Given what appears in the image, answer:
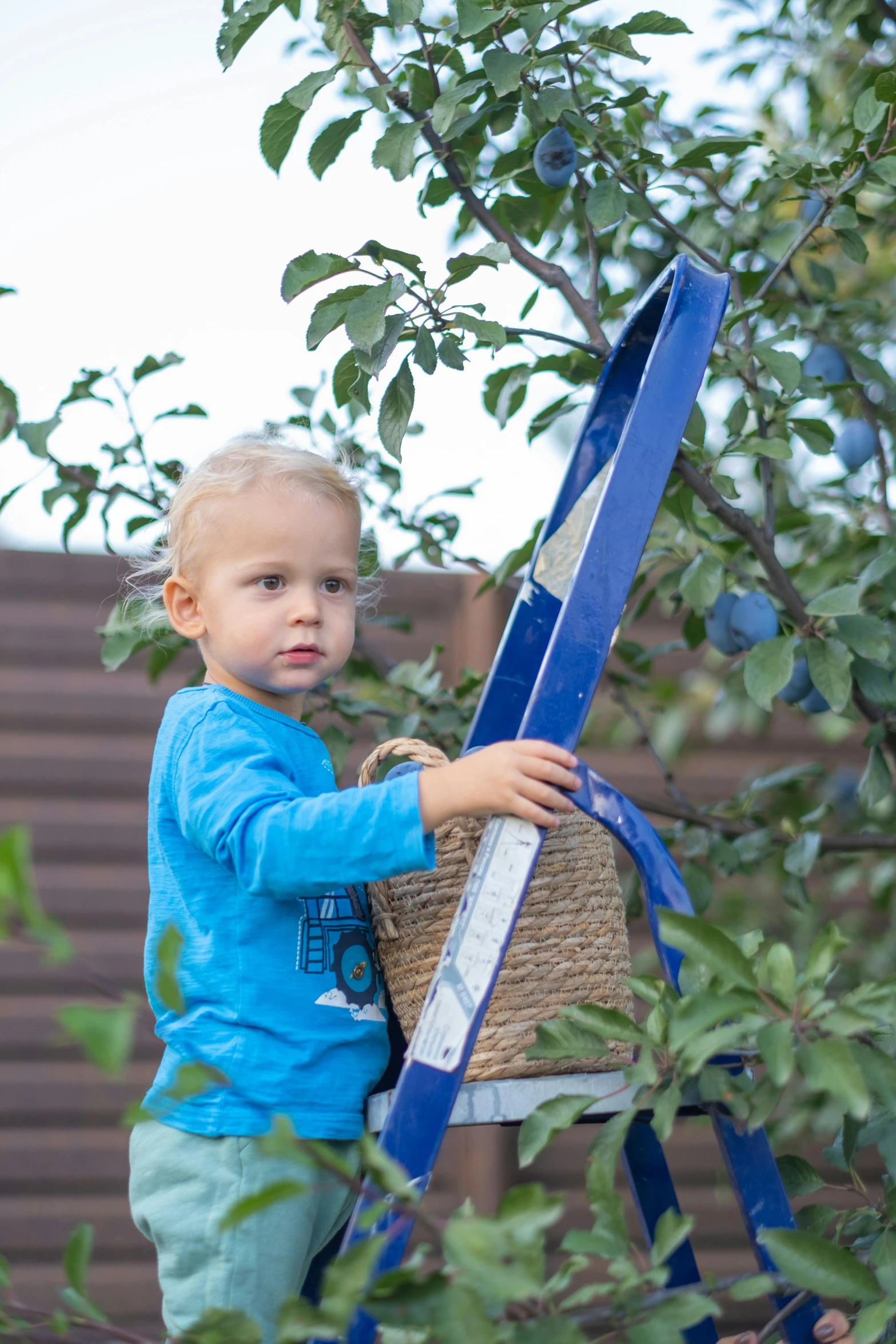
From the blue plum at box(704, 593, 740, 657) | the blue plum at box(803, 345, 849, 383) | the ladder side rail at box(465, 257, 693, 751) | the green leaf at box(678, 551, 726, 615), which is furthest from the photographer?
the blue plum at box(803, 345, 849, 383)

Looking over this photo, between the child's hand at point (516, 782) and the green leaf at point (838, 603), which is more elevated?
the green leaf at point (838, 603)

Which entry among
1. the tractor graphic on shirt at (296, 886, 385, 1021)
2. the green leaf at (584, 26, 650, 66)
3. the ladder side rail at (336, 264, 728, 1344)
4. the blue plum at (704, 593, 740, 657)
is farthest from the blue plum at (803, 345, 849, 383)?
the tractor graphic on shirt at (296, 886, 385, 1021)

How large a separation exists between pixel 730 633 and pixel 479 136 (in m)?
0.66

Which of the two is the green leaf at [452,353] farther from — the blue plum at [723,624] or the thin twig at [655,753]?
the thin twig at [655,753]

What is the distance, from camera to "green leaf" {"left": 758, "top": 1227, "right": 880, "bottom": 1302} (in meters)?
0.82

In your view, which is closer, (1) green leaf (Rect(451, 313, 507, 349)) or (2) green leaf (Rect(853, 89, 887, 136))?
(1) green leaf (Rect(451, 313, 507, 349))

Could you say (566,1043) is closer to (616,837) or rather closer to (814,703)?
(616,837)

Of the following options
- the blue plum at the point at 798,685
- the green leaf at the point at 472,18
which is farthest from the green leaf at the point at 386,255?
the blue plum at the point at 798,685

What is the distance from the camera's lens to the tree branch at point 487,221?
4.27 feet

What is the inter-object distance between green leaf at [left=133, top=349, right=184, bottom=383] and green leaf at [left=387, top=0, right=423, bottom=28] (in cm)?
52

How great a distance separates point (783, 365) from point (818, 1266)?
93 cm

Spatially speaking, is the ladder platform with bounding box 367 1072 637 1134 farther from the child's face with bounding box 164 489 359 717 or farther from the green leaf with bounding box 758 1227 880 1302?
the child's face with bounding box 164 489 359 717

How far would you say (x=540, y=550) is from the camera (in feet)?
4.09

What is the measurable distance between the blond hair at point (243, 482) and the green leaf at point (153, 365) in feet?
1.02
